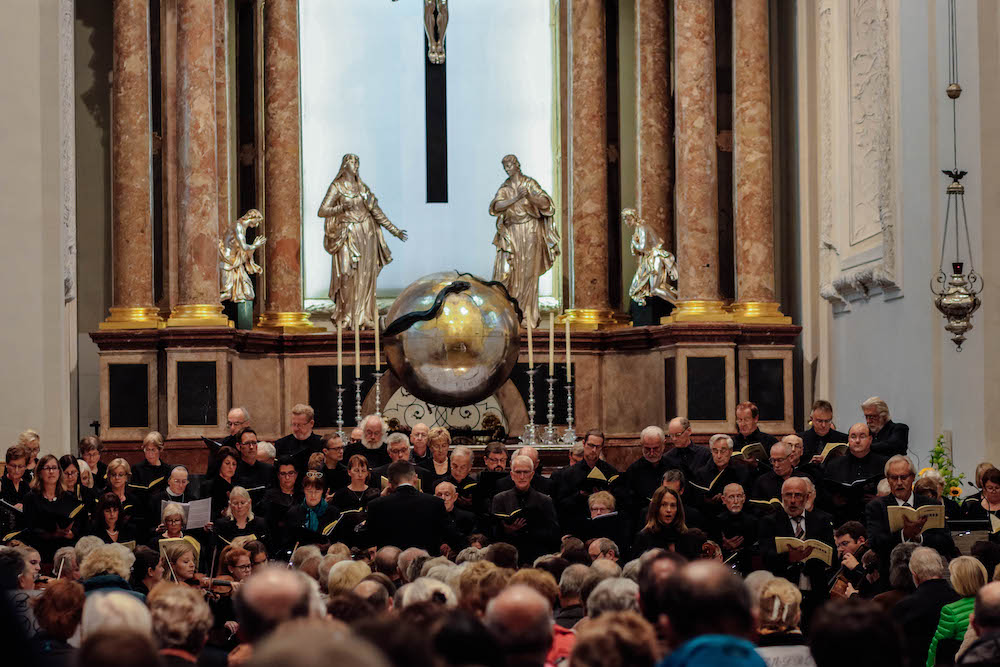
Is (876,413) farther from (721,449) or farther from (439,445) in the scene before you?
(439,445)

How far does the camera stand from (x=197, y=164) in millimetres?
16156

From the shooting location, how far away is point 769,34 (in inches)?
694

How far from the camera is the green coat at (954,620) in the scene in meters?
6.69

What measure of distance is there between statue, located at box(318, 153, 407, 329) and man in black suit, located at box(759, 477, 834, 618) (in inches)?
308

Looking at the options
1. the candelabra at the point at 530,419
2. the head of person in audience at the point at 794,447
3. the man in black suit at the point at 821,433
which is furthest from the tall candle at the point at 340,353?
the head of person in audience at the point at 794,447

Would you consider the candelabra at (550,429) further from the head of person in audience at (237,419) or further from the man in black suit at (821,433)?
the head of person in audience at (237,419)

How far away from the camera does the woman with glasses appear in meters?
10.0

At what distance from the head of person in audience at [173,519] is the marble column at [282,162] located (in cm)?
795

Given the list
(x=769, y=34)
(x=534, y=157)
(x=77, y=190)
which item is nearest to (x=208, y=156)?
(x=77, y=190)

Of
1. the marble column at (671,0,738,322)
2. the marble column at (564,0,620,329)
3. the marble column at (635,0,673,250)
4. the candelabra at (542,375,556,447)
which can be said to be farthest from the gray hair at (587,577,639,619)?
the marble column at (635,0,673,250)

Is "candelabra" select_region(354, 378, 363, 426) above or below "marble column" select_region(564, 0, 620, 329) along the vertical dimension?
below

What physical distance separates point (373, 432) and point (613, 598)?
21.1 feet

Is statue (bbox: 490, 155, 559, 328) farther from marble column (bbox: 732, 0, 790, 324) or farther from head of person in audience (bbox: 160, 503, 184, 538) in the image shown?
head of person in audience (bbox: 160, 503, 184, 538)

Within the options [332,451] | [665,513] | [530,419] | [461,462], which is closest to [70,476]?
[332,451]
